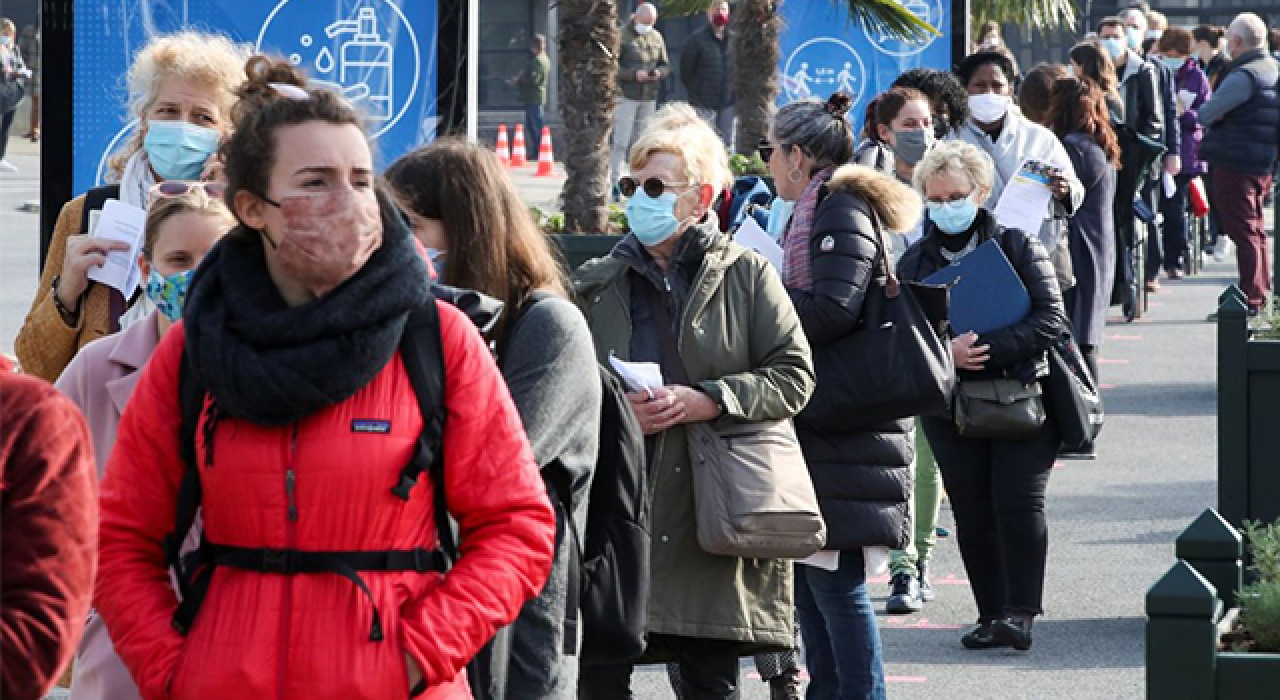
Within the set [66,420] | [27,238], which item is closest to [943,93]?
[66,420]

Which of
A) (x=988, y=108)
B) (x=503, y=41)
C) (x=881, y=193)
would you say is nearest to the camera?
(x=881, y=193)

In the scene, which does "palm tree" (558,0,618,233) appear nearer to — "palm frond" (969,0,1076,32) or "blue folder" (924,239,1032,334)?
"blue folder" (924,239,1032,334)

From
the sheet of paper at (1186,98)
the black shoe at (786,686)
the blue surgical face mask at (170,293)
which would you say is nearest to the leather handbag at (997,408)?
the black shoe at (786,686)

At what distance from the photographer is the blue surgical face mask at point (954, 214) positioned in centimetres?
737

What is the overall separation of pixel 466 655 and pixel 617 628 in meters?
1.20

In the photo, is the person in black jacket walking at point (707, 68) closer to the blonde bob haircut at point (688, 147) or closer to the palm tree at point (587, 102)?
the palm tree at point (587, 102)

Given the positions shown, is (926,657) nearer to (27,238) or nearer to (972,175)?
(972,175)

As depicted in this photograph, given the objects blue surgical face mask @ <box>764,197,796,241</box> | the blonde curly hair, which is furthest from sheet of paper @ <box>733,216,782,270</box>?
the blonde curly hair

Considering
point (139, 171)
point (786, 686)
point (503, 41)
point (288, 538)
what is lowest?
point (786, 686)

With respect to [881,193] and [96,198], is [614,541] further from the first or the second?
[881,193]

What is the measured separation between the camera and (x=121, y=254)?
4957 millimetres

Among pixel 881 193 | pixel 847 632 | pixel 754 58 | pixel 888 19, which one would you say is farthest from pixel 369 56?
pixel 754 58

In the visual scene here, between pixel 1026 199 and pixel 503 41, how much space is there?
32244mm

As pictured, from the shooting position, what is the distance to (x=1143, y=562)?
29.2 ft
